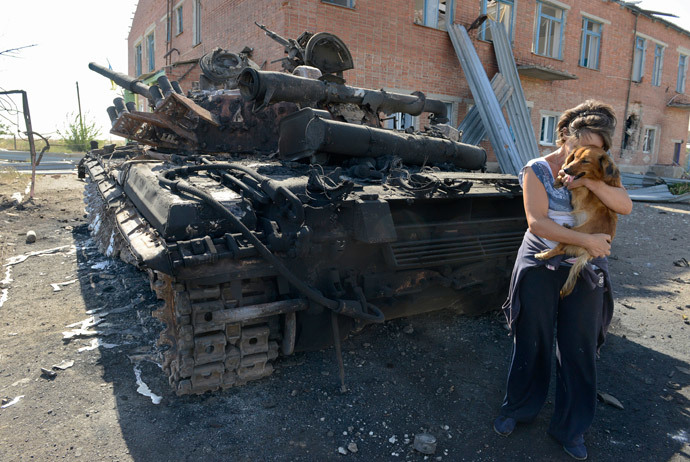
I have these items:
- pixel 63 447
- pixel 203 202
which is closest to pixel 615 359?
pixel 203 202

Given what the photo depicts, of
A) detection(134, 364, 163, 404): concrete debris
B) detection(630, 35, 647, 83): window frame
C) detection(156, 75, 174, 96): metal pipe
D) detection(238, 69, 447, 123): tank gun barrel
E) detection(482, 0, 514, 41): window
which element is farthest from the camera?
detection(630, 35, 647, 83): window frame

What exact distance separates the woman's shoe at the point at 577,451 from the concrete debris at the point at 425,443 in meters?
0.71

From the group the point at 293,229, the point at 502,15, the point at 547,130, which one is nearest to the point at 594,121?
the point at 293,229

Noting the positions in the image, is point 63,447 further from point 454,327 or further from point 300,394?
point 454,327

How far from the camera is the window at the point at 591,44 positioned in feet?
51.2

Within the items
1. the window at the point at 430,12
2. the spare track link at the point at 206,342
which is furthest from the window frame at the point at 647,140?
the spare track link at the point at 206,342

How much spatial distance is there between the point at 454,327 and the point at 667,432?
1.81m

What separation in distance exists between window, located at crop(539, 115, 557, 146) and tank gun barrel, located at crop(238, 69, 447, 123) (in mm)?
10713

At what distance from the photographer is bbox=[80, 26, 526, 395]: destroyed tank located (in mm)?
2859

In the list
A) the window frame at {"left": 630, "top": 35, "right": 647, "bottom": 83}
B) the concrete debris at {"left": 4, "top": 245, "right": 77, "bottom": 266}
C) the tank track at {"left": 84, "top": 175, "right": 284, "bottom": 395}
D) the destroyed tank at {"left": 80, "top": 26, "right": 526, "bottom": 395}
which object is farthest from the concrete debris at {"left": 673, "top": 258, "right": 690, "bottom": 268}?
the window frame at {"left": 630, "top": 35, "right": 647, "bottom": 83}

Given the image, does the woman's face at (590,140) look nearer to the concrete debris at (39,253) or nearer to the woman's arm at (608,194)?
the woman's arm at (608,194)

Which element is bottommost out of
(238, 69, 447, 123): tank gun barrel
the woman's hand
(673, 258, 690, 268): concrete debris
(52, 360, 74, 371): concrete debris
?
(52, 360, 74, 371): concrete debris

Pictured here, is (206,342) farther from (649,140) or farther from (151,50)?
(649,140)

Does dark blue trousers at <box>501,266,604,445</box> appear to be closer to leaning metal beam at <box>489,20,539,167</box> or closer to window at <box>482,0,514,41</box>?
leaning metal beam at <box>489,20,539,167</box>
